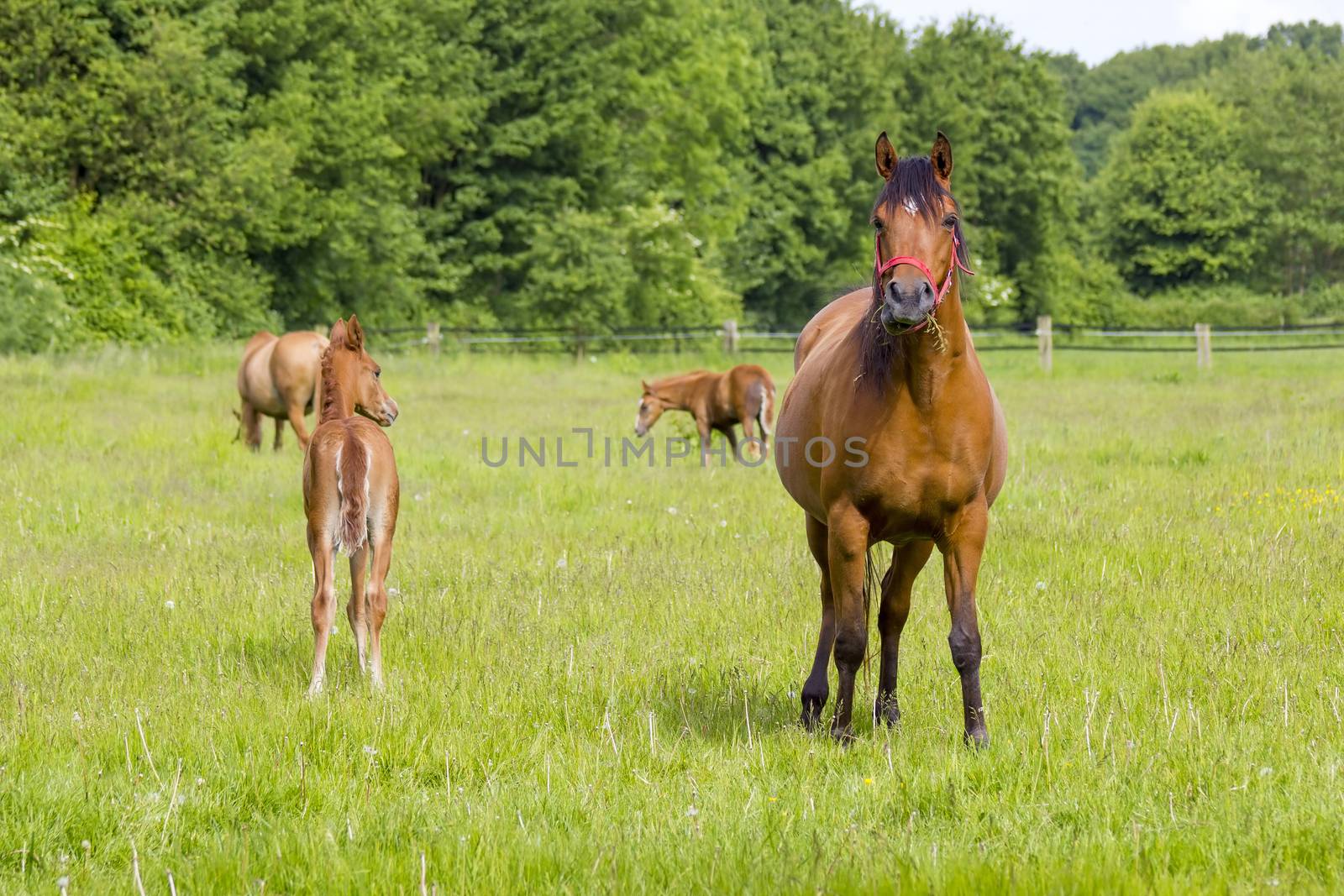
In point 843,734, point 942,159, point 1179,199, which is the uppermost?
point 1179,199

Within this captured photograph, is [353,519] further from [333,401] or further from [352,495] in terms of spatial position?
[333,401]

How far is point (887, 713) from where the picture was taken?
4758 millimetres

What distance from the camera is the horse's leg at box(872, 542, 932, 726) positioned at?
4930mm

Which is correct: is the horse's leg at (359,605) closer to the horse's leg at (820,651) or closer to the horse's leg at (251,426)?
the horse's leg at (820,651)

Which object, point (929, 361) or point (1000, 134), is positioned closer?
point (929, 361)

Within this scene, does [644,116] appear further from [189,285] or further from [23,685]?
[23,685]

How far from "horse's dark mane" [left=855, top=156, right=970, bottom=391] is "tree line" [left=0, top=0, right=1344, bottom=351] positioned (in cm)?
1896

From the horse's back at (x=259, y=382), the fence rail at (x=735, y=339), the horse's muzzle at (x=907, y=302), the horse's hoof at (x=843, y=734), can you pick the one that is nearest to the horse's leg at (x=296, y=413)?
the horse's back at (x=259, y=382)

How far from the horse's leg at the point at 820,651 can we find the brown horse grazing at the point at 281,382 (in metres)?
8.37

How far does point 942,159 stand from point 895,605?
5.91 feet

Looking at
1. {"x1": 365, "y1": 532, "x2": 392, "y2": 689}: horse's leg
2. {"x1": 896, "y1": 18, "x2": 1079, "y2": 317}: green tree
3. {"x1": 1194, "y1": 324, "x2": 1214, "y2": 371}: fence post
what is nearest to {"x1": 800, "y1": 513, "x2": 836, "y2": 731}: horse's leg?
{"x1": 365, "y1": 532, "x2": 392, "y2": 689}: horse's leg

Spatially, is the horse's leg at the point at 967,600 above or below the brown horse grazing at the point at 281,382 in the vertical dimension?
below

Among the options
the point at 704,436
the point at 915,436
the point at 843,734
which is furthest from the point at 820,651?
the point at 704,436

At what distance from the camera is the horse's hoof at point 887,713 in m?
4.68
